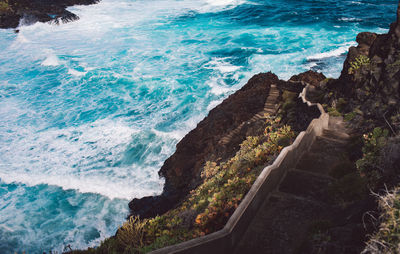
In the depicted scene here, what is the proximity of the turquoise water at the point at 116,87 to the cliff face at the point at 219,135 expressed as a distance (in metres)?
1.79

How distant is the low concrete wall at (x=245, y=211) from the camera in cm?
664

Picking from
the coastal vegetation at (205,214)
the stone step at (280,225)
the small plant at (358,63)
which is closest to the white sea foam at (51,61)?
the coastal vegetation at (205,214)

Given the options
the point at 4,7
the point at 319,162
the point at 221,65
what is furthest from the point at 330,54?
the point at 4,7

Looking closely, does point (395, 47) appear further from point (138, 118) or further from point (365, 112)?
point (138, 118)

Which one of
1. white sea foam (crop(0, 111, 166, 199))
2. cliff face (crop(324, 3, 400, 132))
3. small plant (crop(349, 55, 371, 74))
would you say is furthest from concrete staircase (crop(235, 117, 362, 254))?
white sea foam (crop(0, 111, 166, 199))

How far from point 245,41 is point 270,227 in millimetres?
31499

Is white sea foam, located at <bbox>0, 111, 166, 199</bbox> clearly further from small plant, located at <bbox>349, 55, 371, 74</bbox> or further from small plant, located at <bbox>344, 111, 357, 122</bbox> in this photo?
small plant, located at <bbox>349, 55, 371, 74</bbox>

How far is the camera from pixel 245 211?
741cm

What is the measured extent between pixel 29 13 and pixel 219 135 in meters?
47.2

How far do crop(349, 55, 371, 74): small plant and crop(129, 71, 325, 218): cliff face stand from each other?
2897mm

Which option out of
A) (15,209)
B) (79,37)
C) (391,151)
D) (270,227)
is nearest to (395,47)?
(391,151)

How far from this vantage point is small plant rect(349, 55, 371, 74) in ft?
46.8

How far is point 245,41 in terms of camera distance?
36031mm

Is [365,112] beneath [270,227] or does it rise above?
above
